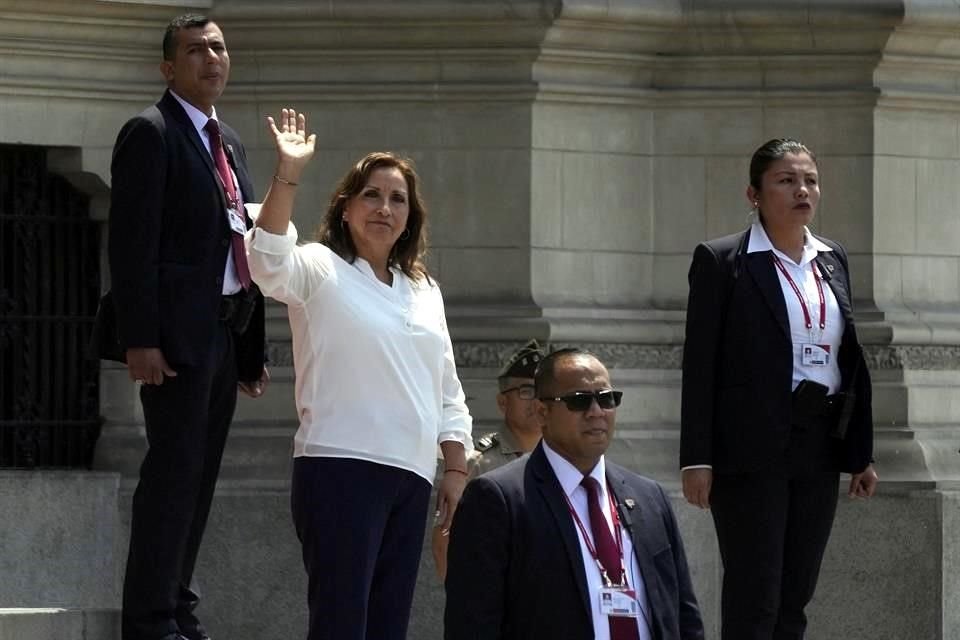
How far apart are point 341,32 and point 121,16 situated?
3.01 ft

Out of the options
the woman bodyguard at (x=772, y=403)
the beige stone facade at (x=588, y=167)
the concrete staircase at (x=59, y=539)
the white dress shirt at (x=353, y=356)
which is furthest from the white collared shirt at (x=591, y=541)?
the concrete staircase at (x=59, y=539)

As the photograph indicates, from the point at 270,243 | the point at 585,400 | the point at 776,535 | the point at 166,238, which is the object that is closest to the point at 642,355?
the point at 776,535

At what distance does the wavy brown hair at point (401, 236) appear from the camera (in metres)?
7.29

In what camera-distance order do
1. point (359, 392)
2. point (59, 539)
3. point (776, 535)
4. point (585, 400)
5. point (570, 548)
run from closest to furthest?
1. point (570, 548)
2. point (585, 400)
3. point (359, 392)
4. point (776, 535)
5. point (59, 539)

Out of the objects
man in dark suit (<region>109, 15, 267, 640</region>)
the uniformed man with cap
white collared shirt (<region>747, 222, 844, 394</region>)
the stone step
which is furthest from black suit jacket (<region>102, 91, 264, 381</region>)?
white collared shirt (<region>747, 222, 844, 394</region>)

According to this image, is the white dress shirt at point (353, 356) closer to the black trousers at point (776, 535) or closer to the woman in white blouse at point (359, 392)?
the woman in white blouse at point (359, 392)

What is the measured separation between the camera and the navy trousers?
22.9 ft

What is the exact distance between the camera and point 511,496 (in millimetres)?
6129

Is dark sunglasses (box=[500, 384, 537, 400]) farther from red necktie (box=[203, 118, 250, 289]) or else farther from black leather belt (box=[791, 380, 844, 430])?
red necktie (box=[203, 118, 250, 289])

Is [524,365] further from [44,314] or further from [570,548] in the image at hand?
[44,314]

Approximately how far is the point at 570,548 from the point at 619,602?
185 millimetres

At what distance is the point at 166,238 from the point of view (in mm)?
7465

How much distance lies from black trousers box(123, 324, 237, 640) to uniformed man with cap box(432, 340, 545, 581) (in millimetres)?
1096

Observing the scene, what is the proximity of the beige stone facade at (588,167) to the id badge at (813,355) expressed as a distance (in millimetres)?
2110
